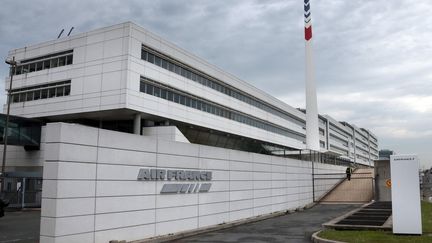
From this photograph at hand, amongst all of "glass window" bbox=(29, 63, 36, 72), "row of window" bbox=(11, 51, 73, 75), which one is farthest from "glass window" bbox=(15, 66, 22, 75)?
"glass window" bbox=(29, 63, 36, 72)

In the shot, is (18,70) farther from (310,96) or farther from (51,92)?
(310,96)

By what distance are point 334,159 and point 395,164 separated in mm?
Result: 87612

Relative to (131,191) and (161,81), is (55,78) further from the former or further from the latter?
(131,191)

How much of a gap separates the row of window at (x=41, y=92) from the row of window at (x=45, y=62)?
78.7 inches

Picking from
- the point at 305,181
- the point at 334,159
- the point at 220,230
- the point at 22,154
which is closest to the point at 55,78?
the point at 22,154

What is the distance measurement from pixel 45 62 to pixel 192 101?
626 inches

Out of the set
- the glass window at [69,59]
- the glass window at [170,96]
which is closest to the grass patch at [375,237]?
the glass window at [170,96]

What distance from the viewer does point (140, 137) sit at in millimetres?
14891

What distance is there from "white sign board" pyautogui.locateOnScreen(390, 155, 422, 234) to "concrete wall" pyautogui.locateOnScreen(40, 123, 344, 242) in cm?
772

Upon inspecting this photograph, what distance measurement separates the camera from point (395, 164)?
14633mm

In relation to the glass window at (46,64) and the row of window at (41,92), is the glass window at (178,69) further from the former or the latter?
the glass window at (46,64)

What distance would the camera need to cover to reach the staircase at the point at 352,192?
1543 inches

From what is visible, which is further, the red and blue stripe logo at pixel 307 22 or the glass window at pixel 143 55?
the red and blue stripe logo at pixel 307 22

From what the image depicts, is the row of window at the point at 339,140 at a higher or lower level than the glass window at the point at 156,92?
higher
